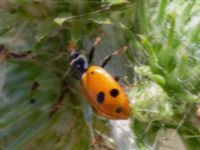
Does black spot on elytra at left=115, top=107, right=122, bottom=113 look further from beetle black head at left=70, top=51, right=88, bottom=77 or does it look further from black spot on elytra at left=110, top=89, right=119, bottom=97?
beetle black head at left=70, top=51, right=88, bottom=77

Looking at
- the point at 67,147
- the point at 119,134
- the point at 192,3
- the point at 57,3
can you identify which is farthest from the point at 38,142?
the point at 192,3

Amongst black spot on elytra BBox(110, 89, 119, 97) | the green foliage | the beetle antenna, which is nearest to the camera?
the green foliage

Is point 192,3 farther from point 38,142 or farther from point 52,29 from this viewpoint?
point 38,142

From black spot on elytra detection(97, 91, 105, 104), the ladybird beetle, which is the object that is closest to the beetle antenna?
the ladybird beetle

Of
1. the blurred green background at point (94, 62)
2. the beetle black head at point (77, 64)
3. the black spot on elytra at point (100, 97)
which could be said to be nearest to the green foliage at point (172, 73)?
the blurred green background at point (94, 62)

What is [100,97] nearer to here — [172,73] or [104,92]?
[104,92]

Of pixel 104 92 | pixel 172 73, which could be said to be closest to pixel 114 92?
pixel 104 92

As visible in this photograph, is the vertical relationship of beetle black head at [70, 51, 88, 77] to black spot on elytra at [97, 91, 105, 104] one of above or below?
above
